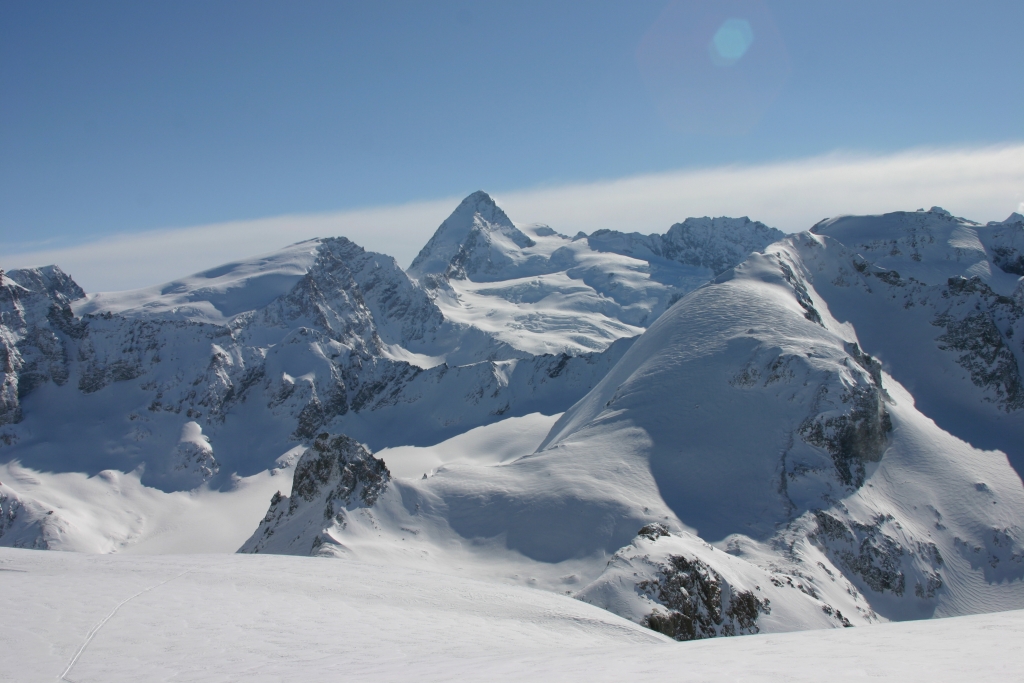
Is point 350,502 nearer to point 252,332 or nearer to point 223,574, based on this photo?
point 223,574

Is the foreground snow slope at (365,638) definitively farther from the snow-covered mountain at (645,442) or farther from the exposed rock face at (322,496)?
the exposed rock face at (322,496)

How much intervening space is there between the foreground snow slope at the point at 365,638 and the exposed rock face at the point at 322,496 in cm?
2090

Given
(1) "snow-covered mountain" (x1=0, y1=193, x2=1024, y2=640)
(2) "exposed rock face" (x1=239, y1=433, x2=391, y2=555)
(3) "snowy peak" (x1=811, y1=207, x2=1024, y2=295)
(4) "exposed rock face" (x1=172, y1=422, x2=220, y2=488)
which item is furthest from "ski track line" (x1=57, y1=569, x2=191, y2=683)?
(3) "snowy peak" (x1=811, y1=207, x2=1024, y2=295)

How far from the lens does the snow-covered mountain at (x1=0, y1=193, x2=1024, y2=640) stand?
4147cm

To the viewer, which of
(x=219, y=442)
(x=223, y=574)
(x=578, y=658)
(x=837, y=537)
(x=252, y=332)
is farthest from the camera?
(x=252, y=332)

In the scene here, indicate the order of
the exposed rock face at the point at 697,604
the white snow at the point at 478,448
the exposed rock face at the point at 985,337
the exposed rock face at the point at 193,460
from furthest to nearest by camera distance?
the exposed rock face at the point at 193,460, the white snow at the point at 478,448, the exposed rock face at the point at 985,337, the exposed rock face at the point at 697,604

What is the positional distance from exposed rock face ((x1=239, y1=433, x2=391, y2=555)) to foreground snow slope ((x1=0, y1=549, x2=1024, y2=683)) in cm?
2090

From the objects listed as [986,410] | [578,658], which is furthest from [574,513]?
[986,410]

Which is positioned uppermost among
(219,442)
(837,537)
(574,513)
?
(574,513)

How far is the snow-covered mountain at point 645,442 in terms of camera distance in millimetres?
41469

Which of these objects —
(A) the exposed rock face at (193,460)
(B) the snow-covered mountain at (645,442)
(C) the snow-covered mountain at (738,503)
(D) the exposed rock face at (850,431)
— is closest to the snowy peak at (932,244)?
(B) the snow-covered mountain at (645,442)

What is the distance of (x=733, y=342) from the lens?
60156mm

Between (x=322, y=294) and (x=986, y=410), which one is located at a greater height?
(x=322, y=294)

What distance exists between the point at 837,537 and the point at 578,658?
37.7 meters
